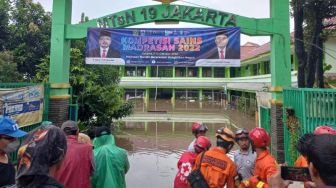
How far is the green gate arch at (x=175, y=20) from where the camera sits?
7879 millimetres

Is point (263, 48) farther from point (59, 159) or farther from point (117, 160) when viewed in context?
point (59, 159)

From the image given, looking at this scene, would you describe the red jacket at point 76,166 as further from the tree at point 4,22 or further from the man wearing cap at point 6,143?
the tree at point 4,22

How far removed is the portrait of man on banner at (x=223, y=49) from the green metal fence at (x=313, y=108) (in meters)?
1.77

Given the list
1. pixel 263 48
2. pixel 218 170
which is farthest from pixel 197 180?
pixel 263 48

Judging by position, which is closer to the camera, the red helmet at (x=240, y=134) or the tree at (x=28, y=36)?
the red helmet at (x=240, y=134)

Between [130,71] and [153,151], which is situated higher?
[130,71]

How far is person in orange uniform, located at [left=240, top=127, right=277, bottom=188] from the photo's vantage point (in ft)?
10.1

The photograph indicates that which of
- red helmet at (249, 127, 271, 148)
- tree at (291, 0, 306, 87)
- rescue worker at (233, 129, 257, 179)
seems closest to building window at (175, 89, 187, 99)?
tree at (291, 0, 306, 87)

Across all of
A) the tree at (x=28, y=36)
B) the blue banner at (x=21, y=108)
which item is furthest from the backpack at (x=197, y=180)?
the tree at (x=28, y=36)

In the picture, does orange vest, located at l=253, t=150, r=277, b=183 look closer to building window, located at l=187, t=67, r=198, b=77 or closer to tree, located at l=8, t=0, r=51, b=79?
tree, located at l=8, t=0, r=51, b=79

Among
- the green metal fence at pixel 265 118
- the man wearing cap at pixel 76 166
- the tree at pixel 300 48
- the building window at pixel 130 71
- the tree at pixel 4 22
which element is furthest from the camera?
the building window at pixel 130 71

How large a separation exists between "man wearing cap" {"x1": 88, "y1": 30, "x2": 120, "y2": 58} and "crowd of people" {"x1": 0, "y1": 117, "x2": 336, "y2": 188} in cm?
454

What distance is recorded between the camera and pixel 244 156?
3932 mm

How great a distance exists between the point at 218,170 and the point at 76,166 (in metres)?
1.34
